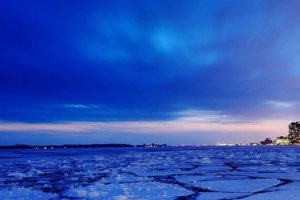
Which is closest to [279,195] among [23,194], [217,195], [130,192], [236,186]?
[217,195]

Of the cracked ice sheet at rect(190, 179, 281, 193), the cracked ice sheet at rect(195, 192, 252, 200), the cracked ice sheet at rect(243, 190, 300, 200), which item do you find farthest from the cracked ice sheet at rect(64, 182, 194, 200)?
the cracked ice sheet at rect(243, 190, 300, 200)

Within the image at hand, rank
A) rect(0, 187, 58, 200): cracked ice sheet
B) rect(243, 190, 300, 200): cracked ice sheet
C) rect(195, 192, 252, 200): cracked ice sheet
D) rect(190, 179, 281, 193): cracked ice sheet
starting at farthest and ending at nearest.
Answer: rect(190, 179, 281, 193): cracked ice sheet
rect(0, 187, 58, 200): cracked ice sheet
rect(195, 192, 252, 200): cracked ice sheet
rect(243, 190, 300, 200): cracked ice sheet

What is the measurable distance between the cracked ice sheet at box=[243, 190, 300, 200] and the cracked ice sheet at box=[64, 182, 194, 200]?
3.09 ft

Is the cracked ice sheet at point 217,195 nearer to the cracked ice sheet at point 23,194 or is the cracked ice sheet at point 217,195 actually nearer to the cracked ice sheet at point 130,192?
the cracked ice sheet at point 130,192

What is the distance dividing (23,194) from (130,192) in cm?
164

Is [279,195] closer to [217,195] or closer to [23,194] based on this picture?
[217,195]

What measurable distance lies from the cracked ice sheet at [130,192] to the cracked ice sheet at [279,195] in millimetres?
942

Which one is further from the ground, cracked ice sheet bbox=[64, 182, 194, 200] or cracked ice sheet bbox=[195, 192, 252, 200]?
cracked ice sheet bbox=[64, 182, 194, 200]

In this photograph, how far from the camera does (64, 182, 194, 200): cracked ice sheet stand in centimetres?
422

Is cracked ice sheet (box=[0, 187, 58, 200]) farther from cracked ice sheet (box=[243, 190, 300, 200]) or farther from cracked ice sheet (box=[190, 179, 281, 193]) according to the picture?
cracked ice sheet (box=[243, 190, 300, 200])

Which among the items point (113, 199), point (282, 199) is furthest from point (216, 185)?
point (113, 199)

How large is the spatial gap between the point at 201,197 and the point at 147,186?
125 cm

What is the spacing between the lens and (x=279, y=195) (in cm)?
409

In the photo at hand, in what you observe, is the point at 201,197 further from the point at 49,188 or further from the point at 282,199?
the point at 49,188
